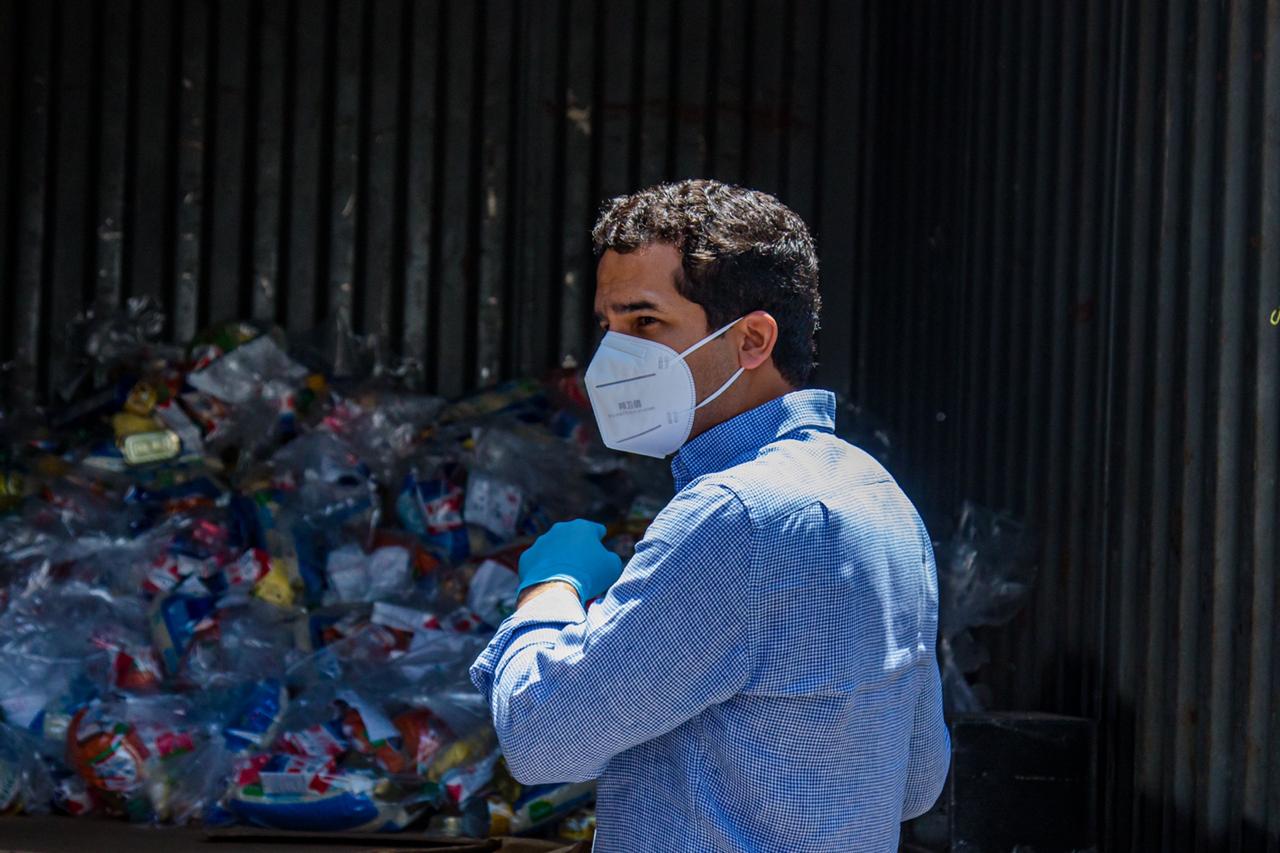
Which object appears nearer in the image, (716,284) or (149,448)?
(716,284)

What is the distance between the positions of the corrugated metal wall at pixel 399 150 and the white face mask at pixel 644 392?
346cm

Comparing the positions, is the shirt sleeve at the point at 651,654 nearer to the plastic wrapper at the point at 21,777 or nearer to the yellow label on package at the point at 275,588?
the plastic wrapper at the point at 21,777

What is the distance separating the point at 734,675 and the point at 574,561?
0.98ft

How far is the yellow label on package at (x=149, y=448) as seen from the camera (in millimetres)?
4645

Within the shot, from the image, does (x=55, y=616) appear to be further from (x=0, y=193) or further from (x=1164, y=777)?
(x=1164, y=777)

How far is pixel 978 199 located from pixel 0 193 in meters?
3.38

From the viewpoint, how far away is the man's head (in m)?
1.82

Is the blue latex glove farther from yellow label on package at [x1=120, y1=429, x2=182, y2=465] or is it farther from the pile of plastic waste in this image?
yellow label on package at [x1=120, y1=429, x2=182, y2=465]

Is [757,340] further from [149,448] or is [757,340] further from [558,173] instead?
[558,173]

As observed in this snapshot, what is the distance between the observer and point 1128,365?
3338 millimetres

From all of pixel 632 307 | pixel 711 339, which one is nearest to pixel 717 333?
pixel 711 339

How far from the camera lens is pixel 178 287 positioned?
5.39m

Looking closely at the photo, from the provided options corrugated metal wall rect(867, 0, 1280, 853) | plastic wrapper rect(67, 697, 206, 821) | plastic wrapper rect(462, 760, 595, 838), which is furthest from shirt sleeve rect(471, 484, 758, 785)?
plastic wrapper rect(67, 697, 206, 821)

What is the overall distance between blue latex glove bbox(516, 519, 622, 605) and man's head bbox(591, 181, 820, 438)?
0.62 feet
